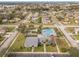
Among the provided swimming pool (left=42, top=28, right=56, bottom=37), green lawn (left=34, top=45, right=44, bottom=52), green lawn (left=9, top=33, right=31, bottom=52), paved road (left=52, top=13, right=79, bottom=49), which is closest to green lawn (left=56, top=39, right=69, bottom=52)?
paved road (left=52, top=13, right=79, bottom=49)


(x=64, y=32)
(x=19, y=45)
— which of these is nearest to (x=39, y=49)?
(x=19, y=45)

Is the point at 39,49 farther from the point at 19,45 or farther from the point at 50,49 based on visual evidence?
the point at 19,45

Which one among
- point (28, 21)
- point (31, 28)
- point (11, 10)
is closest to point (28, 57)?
point (31, 28)

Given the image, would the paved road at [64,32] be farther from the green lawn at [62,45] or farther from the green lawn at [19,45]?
the green lawn at [19,45]

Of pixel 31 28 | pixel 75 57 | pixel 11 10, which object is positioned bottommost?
pixel 75 57

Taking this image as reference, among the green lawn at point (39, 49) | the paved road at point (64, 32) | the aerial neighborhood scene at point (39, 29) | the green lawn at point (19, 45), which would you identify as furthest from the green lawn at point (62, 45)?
the green lawn at point (19, 45)

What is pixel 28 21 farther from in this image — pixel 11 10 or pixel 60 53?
pixel 60 53

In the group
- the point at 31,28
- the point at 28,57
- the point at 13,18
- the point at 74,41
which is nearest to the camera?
the point at 28,57

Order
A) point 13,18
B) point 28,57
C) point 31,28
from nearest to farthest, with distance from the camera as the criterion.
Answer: point 28,57, point 31,28, point 13,18

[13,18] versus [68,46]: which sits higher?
[13,18]
